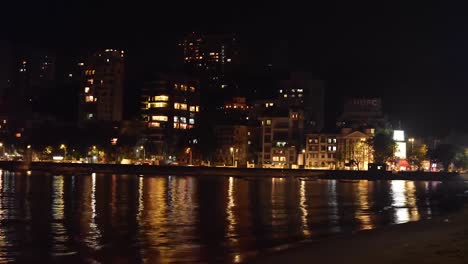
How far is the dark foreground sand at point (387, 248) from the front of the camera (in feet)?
67.3

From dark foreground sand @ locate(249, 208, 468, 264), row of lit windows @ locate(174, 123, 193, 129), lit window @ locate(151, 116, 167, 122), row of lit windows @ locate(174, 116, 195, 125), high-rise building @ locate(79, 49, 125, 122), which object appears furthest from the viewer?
high-rise building @ locate(79, 49, 125, 122)

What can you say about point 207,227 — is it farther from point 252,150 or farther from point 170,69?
point 170,69

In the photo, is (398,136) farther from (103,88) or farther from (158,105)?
(103,88)

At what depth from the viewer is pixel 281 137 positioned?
141500 millimetres

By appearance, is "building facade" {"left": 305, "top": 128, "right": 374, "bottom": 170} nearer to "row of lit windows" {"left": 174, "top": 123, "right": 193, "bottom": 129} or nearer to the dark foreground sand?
"row of lit windows" {"left": 174, "top": 123, "right": 193, "bottom": 129}

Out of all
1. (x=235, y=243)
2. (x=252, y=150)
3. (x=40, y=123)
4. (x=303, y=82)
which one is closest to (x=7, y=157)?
(x=40, y=123)

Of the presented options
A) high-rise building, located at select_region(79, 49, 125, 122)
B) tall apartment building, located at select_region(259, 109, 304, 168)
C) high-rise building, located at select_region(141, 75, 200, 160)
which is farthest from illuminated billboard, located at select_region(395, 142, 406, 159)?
high-rise building, located at select_region(79, 49, 125, 122)

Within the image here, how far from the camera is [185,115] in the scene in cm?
15838

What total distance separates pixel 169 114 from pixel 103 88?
19626 mm

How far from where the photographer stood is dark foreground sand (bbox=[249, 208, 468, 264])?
20.5 m

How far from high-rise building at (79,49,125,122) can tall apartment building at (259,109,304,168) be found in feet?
126

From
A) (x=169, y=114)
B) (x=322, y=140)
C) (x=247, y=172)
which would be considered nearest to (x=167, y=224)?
(x=247, y=172)

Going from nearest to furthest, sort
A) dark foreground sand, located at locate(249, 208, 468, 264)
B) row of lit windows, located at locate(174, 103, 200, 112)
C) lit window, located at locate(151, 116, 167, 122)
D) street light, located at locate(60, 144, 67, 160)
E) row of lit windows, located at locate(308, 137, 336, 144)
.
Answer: dark foreground sand, located at locate(249, 208, 468, 264)
row of lit windows, located at locate(308, 137, 336, 144)
street light, located at locate(60, 144, 67, 160)
lit window, located at locate(151, 116, 167, 122)
row of lit windows, located at locate(174, 103, 200, 112)

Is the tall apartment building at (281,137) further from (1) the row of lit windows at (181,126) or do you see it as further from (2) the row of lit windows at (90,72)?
(2) the row of lit windows at (90,72)
